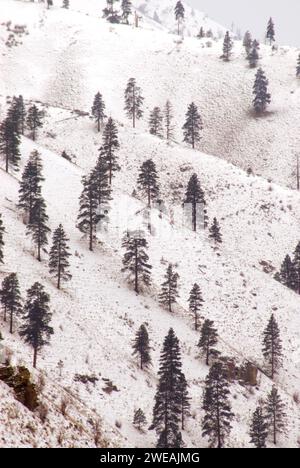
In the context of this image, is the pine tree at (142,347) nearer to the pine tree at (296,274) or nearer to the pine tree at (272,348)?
the pine tree at (272,348)

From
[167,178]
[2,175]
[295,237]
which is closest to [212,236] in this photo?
[295,237]

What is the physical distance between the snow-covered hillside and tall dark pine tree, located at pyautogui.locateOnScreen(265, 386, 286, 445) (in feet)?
3.83

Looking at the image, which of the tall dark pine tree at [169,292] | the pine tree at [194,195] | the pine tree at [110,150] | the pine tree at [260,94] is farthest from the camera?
the pine tree at [260,94]

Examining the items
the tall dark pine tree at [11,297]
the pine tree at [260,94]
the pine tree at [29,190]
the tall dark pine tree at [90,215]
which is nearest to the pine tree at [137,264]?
the tall dark pine tree at [90,215]

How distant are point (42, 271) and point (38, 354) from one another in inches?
602

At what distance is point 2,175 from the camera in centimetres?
7650

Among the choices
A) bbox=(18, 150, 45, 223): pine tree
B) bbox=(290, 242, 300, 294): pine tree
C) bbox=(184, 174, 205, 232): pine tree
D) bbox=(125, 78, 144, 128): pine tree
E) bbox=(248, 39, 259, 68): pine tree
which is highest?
bbox=(248, 39, 259, 68): pine tree

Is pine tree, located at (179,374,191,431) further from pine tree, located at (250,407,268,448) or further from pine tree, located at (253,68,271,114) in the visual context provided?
pine tree, located at (253,68,271,114)

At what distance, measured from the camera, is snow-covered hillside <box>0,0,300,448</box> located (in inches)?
1887

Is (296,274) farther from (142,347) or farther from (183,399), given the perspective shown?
(183,399)

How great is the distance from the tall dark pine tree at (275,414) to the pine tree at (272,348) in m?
6.14

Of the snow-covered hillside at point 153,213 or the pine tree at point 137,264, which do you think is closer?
the snow-covered hillside at point 153,213

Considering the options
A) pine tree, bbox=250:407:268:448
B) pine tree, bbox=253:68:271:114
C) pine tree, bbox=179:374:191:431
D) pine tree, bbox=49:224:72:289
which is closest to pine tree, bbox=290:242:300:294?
pine tree, bbox=250:407:268:448

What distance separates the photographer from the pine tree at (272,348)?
5862cm
